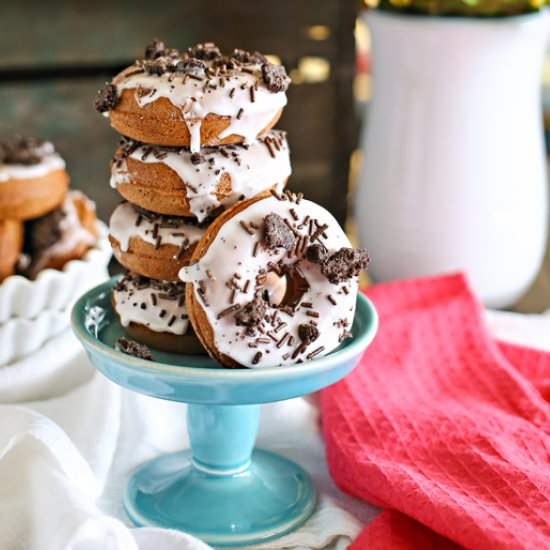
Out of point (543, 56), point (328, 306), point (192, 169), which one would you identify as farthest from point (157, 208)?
point (543, 56)

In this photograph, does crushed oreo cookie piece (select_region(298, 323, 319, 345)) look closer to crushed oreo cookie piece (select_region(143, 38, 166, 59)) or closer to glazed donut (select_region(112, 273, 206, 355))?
glazed donut (select_region(112, 273, 206, 355))

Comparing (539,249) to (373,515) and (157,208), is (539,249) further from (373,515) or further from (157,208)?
(157,208)

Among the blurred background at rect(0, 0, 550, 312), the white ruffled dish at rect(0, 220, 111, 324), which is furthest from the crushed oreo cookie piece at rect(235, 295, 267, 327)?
the blurred background at rect(0, 0, 550, 312)

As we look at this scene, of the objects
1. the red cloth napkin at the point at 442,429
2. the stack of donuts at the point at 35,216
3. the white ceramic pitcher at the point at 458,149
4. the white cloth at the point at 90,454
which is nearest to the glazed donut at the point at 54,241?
the stack of donuts at the point at 35,216

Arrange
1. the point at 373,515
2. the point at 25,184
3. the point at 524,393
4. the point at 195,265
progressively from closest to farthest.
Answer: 1. the point at 195,265
2. the point at 373,515
3. the point at 524,393
4. the point at 25,184

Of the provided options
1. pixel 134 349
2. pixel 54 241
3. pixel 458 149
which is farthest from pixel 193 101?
pixel 458 149

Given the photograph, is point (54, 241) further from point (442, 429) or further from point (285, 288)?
point (442, 429)

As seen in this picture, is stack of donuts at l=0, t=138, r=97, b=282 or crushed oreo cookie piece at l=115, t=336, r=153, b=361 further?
stack of donuts at l=0, t=138, r=97, b=282
